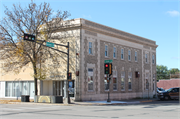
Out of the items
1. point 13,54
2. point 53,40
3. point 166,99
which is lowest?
point 166,99

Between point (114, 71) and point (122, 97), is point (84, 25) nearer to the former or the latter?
point (114, 71)

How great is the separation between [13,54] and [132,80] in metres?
18.3

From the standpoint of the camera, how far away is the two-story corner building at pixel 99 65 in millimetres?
28156

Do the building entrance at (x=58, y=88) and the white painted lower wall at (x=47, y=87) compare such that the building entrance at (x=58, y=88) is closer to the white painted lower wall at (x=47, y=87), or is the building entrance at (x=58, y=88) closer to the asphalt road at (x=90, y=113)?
the white painted lower wall at (x=47, y=87)

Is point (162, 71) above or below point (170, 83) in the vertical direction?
above

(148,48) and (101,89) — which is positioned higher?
(148,48)

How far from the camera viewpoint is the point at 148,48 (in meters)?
42.2

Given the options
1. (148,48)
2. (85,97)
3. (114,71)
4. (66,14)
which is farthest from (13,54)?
(148,48)

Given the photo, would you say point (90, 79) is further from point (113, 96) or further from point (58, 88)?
point (113, 96)

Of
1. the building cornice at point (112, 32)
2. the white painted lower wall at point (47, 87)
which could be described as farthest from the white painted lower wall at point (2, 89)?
the building cornice at point (112, 32)

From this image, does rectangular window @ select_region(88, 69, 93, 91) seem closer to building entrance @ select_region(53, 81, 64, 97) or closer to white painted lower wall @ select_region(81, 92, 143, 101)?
white painted lower wall @ select_region(81, 92, 143, 101)

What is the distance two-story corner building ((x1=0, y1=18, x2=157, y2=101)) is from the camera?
2816 centimetres

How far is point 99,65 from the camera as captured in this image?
30719 millimetres

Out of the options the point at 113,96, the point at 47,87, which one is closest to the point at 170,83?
the point at 113,96
